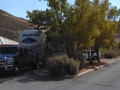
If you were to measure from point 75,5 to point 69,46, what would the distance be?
3309 mm

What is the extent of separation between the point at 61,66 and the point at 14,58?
3054 millimetres

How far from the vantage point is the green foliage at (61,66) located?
53.3 ft

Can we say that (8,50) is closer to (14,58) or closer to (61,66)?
(14,58)

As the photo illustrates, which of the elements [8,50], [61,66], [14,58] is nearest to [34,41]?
[8,50]

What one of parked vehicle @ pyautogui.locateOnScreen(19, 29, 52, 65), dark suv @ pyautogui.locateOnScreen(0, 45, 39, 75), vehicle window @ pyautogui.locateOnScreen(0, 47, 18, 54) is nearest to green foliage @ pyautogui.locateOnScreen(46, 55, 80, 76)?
dark suv @ pyautogui.locateOnScreen(0, 45, 39, 75)

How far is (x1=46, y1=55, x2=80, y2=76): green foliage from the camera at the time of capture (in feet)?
53.3

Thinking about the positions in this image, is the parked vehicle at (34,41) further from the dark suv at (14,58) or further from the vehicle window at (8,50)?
the vehicle window at (8,50)

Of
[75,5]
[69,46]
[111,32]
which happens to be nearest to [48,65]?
[69,46]

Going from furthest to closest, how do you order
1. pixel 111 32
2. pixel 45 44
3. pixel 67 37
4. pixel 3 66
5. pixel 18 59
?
pixel 111 32 < pixel 45 44 < pixel 67 37 < pixel 18 59 < pixel 3 66

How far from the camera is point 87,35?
20.6 meters

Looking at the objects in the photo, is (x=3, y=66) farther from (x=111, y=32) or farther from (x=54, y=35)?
(x=111, y=32)

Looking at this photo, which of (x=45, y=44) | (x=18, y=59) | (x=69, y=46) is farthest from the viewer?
(x=45, y=44)

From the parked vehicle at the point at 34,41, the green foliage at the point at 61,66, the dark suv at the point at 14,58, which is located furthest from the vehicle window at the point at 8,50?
the parked vehicle at the point at 34,41

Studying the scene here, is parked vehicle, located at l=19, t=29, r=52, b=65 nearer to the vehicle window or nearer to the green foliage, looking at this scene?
the vehicle window
